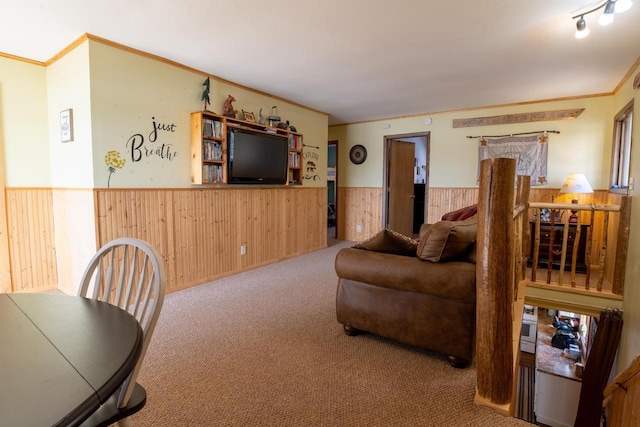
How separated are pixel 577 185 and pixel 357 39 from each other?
345cm

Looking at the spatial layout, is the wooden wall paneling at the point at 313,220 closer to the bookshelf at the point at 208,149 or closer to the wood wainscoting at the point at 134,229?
the wood wainscoting at the point at 134,229

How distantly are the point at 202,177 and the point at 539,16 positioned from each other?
3.28 meters

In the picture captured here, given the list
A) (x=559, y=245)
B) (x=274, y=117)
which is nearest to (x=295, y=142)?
(x=274, y=117)

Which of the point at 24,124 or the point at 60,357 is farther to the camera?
the point at 24,124

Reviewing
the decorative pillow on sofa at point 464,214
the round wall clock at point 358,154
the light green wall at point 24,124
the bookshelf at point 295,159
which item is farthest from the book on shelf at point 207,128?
the round wall clock at point 358,154

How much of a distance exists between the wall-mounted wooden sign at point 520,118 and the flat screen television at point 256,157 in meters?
3.08

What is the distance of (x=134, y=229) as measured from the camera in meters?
3.11

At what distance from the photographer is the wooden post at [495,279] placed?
1.59 metres

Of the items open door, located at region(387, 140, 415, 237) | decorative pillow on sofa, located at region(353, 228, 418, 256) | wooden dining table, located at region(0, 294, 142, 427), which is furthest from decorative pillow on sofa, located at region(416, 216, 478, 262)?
open door, located at region(387, 140, 415, 237)

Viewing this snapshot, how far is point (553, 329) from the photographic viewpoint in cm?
593

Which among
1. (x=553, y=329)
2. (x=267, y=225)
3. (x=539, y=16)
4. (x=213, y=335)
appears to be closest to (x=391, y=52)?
(x=539, y=16)

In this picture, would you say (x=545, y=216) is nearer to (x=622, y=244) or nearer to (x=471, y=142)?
(x=622, y=244)

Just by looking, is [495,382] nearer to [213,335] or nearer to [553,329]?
[213,335]

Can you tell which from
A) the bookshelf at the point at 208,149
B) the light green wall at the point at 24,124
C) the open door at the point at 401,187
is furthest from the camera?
the open door at the point at 401,187
